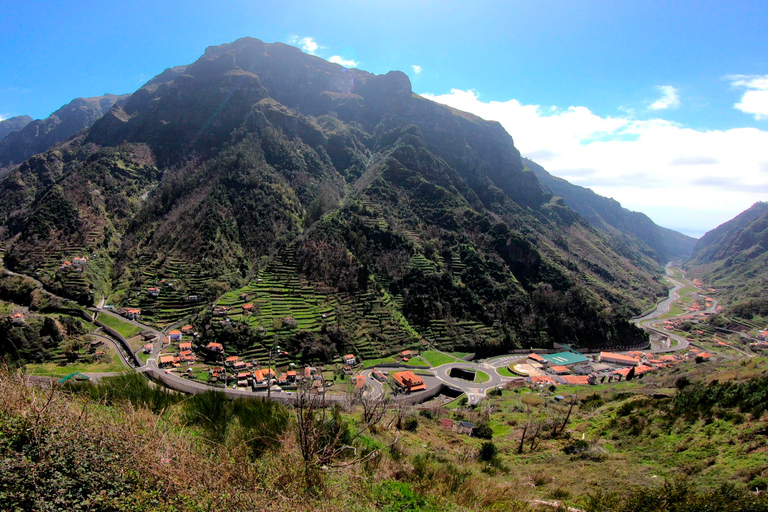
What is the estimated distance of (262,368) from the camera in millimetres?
38188

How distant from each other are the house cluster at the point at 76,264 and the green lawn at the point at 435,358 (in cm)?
6147

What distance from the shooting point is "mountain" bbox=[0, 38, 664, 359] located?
5203cm

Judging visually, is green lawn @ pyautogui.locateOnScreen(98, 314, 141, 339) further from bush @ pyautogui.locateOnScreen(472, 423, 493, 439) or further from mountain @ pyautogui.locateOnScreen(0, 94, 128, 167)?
mountain @ pyautogui.locateOnScreen(0, 94, 128, 167)

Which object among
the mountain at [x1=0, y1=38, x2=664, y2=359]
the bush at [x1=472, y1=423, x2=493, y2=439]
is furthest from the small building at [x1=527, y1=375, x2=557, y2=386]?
the bush at [x1=472, y1=423, x2=493, y2=439]

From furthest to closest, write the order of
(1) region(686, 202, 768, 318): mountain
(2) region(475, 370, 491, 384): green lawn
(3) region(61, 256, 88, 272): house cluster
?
1. (1) region(686, 202, 768, 318): mountain
2. (3) region(61, 256, 88, 272): house cluster
3. (2) region(475, 370, 491, 384): green lawn

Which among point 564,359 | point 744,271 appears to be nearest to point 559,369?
point 564,359

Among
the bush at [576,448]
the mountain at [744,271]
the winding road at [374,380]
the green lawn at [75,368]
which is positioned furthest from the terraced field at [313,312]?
the mountain at [744,271]

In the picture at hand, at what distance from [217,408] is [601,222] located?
220211 mm

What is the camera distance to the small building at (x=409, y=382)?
120ft

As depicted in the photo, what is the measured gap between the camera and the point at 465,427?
2177 centimetres

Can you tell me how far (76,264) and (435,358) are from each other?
64.8 metres

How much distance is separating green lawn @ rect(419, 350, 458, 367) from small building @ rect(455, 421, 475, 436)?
22016mm

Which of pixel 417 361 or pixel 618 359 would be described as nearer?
pixel 417 361

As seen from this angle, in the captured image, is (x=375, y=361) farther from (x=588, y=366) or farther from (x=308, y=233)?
(x=588, y=366)
